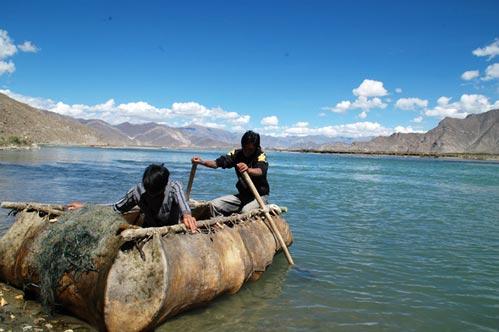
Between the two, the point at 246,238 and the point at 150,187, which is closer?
the point at 150,187

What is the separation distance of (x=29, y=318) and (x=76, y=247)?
1259 millimetres

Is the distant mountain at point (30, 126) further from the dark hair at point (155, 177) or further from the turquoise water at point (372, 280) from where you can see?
the dark hair at point (155, 177)

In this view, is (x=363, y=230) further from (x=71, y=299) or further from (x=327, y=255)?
(x=71, y=299)

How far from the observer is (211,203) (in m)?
10.0

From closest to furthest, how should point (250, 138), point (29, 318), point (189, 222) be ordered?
point (29, 318), point (189, 222), point (250, 138)

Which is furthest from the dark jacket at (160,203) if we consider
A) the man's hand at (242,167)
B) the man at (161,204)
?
the man's hand at (242,167)

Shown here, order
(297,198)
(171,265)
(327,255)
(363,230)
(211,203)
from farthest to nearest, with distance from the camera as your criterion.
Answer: (297,198), (363,230), (327,255), (211,203), (171,265)

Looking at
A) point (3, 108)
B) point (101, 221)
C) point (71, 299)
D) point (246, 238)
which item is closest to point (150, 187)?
point (101, 221)

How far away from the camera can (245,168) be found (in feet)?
28.9

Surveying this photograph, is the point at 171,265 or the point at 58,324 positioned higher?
the point at 171,265

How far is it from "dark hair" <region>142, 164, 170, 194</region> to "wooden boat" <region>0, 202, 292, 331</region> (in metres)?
0.59

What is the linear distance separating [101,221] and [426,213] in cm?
1660

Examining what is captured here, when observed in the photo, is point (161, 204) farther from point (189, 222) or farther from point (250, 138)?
point (250, 138)

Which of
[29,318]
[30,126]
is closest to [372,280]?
[29,318]
